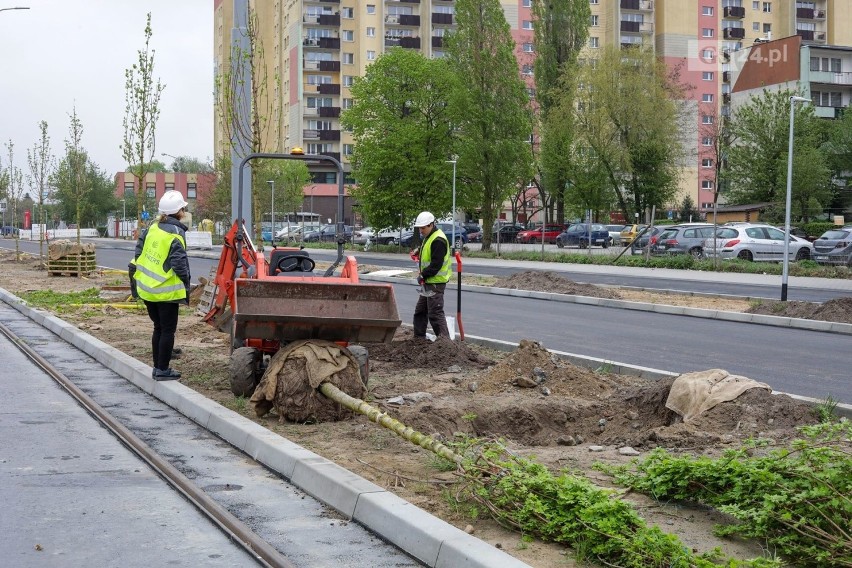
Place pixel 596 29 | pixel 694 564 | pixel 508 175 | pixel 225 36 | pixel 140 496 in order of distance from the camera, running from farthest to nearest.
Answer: pixel 225 36, pixel 596 29, pixel 508 175, pixel 140 496, pixel 694 564

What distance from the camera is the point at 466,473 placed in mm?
5879

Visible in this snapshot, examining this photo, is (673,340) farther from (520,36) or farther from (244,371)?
(520,36)

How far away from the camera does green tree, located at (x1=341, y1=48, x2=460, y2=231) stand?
2215 inches

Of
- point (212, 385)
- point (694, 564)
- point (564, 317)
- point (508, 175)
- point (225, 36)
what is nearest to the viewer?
point (694, 564)

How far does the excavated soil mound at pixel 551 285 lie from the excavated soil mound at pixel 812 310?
161 inches

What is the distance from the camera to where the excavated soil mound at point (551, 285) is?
972 inches

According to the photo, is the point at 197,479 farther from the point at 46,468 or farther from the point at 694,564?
the point at 694,564

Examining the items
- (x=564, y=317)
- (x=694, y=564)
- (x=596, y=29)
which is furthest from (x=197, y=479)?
(x=596, y=29)

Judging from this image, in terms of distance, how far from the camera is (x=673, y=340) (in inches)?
622

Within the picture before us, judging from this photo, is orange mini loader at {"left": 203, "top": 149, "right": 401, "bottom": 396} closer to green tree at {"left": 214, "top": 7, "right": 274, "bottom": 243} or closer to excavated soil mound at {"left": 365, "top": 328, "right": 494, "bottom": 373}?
excavated soil mound at {"left": 365, "top": 328, "right": 494, "bottom": 373}

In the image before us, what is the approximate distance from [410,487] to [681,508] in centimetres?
158

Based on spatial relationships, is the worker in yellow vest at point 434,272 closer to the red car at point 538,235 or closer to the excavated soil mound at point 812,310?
the excavated soil mound at point 812,310

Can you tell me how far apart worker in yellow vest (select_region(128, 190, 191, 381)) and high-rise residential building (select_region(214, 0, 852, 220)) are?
270 feet

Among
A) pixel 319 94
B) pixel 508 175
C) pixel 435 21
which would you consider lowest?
pixel 508 175
